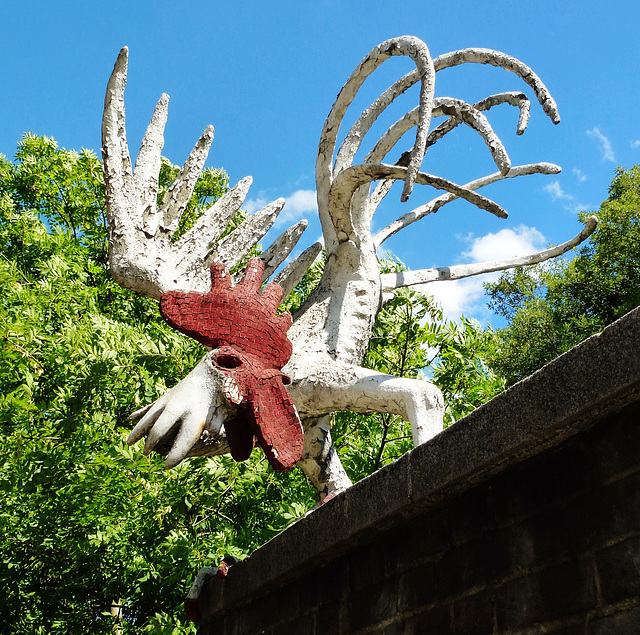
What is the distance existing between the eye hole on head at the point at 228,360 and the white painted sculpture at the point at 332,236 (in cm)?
37

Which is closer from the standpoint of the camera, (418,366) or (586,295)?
(418,366)

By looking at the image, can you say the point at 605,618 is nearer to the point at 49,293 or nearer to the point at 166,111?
the point at 166,111

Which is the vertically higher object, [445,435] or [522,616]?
[445,435]

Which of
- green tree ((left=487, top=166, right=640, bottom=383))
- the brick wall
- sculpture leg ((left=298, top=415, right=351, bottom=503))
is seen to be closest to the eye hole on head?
sculpture leg ((left=298, top=415, right=351, bottom=503))

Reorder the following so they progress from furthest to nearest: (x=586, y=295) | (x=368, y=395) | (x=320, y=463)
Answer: (x=586, y=295) < (x=320, y=463) < (x=368, y=395)

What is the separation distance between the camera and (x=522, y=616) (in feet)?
7.87

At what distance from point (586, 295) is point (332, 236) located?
14.8m

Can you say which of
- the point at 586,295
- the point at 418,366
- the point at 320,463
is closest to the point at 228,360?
the point at 320,463

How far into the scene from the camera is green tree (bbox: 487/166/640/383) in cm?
1741

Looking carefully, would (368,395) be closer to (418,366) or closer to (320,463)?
(320,463)

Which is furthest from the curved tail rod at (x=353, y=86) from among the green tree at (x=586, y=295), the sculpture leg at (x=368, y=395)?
the green tree at (x=586, y=295)

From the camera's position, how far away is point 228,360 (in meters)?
3.79

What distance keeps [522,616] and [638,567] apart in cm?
45

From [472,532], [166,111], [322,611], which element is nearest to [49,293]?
[166,111]
